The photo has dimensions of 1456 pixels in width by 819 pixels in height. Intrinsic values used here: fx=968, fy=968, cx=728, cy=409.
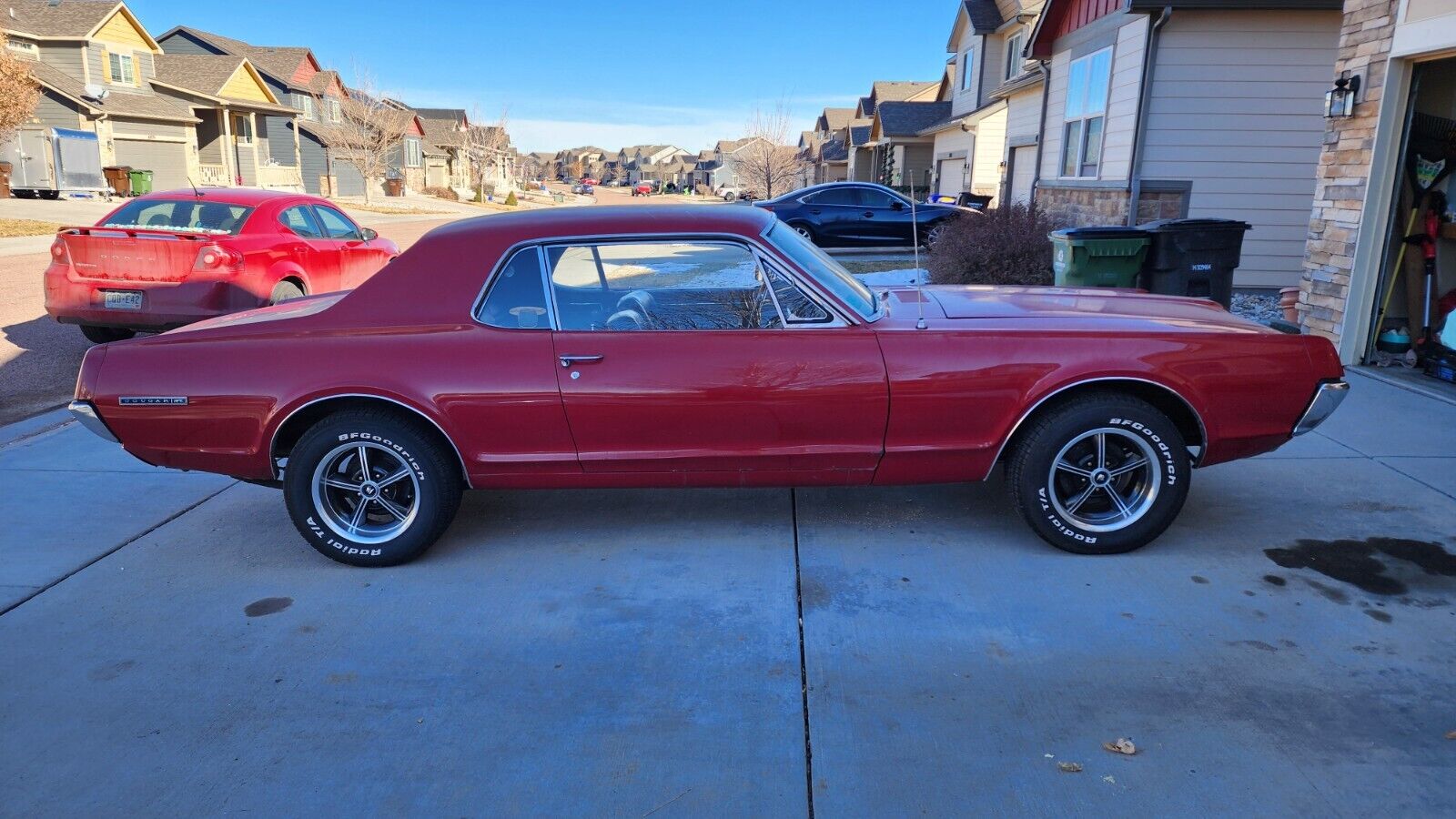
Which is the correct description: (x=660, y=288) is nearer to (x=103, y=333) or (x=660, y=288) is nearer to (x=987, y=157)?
(x=103, y=333)

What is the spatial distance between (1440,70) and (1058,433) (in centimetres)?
655

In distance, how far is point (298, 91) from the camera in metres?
50.6

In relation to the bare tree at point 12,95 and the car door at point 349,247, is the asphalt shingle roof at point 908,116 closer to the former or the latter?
the bare tree at point 12,95

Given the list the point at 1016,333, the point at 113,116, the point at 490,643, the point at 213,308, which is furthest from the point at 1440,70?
the point at 113,116

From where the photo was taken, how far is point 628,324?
4.17 meters

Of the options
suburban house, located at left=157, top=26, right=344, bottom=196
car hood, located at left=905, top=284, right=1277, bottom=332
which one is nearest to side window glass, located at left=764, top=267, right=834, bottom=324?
car hood, located at left=905, top=284, right=1277, bottom=332

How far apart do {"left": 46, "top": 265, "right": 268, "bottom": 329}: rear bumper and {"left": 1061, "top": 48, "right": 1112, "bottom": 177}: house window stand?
10.8 metres

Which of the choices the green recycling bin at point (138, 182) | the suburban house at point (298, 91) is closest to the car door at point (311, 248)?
the green recycling bin at point (138, 182)

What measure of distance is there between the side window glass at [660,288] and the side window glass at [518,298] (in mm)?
72

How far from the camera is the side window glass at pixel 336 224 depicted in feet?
32.7

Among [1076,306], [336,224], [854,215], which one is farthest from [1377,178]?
[854,215]

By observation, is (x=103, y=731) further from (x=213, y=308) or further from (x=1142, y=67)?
(x=1142, y=67)

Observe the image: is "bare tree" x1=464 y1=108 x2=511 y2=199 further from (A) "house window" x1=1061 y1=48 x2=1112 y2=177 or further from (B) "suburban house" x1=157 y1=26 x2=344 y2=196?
(A) "house window" x1=1061 y1=48 x2=1112 y2=177

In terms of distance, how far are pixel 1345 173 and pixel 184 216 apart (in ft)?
32.7
